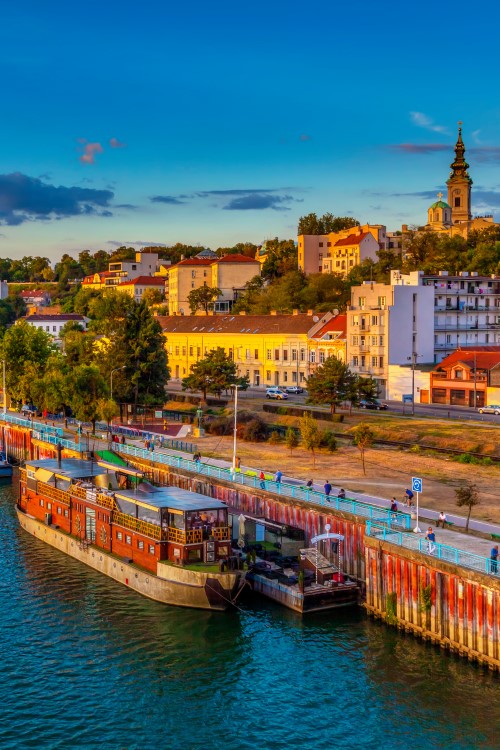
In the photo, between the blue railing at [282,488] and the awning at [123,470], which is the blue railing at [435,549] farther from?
the awning at [123,470]

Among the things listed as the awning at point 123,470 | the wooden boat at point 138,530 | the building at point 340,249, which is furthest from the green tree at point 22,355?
the building at point 340,249

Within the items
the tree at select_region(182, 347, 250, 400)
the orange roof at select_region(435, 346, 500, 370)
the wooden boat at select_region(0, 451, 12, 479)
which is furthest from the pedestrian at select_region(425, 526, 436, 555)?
the tree at select_region(182, 347, 250, 400)

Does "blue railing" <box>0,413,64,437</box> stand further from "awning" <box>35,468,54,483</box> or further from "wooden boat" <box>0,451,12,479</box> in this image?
"awning" <box>35,468,54,483</box>

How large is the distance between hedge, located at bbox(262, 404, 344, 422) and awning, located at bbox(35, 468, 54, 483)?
3487 centimetres

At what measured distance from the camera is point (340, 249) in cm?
18275

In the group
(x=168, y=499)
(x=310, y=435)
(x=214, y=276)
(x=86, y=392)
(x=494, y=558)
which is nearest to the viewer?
(x=494, y=558)

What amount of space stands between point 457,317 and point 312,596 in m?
83.1

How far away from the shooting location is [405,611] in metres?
38.8

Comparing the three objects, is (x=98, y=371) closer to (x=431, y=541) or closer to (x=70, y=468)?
(x=70, y=468)

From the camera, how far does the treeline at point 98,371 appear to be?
3546 inches

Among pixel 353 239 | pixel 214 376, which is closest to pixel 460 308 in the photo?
pixel 214 376

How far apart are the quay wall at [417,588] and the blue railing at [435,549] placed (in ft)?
1.23

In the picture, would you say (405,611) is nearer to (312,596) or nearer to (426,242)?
(312,596)

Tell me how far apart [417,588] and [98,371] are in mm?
60828
